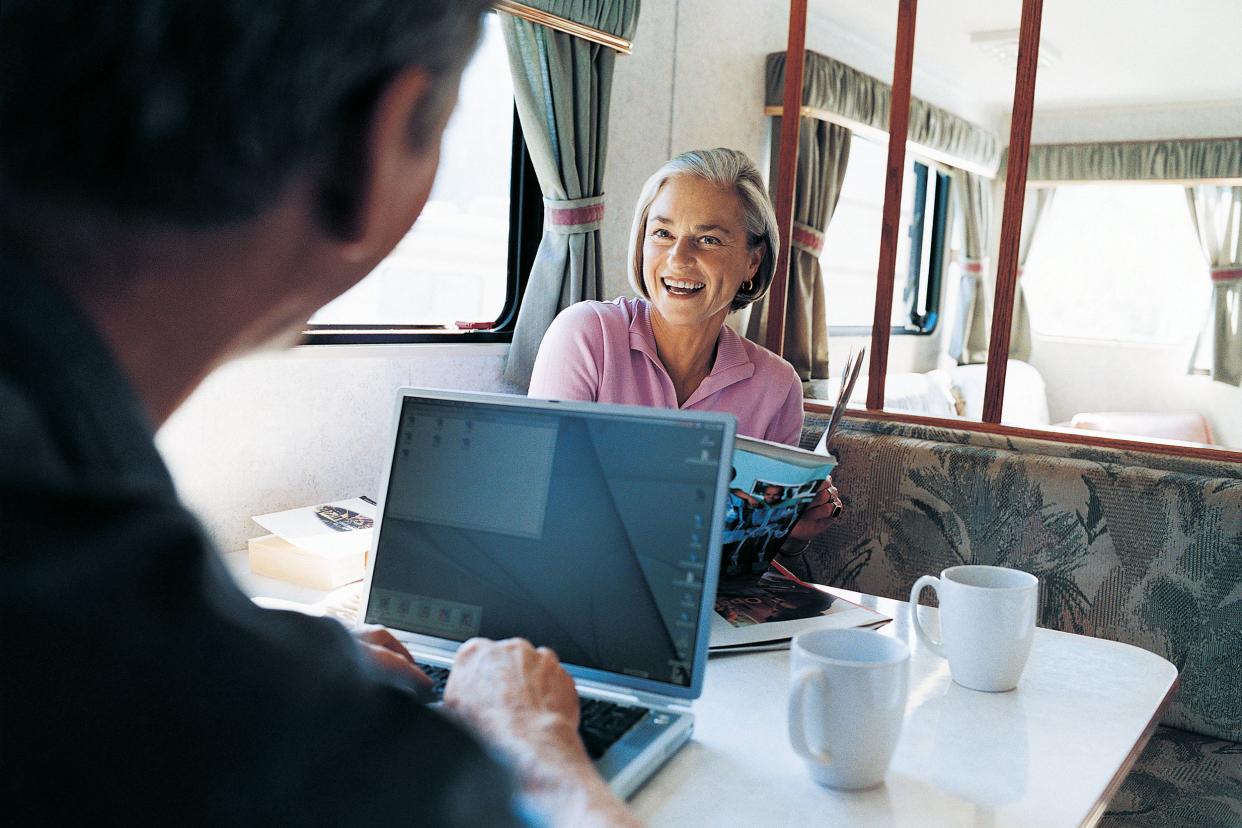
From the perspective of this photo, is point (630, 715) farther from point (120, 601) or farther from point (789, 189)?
point (789, 189)

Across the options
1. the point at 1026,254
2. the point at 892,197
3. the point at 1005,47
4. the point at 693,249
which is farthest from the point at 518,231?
the point at 1026,254

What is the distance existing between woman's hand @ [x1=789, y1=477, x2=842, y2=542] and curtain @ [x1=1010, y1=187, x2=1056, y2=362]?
1.14m

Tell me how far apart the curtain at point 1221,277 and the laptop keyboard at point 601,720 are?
254 centimetres

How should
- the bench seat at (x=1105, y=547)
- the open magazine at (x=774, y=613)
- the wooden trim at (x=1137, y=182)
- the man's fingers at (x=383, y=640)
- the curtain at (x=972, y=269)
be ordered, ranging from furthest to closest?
the curtain at (x=972, y=269)
the wooden trim at (x=1137, y=182)
the bench seat at (x=1105, y=547)
the open magazine at (x=774, y=613)
the man's fingers at (x=383, y=640)

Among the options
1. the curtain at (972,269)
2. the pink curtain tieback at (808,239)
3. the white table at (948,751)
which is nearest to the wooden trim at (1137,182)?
the curtain at (972,269)

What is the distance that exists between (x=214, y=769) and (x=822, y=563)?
1923 mm

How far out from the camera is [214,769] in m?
0.28

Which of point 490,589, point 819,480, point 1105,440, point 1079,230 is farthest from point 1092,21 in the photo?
point 490,589

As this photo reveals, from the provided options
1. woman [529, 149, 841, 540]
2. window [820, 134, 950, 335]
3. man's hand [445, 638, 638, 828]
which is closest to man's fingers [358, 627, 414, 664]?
man's hand [445, 638, 638, 828]

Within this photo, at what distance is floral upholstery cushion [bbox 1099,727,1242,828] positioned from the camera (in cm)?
161

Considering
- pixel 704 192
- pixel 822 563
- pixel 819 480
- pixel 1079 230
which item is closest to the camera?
pixel 819 480

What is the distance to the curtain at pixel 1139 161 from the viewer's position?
2607mm

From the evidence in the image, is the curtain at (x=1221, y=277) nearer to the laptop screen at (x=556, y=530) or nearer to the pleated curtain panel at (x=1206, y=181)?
the pleated curtain panel at (x=1206, y=181)

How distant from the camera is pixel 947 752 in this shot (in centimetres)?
92
